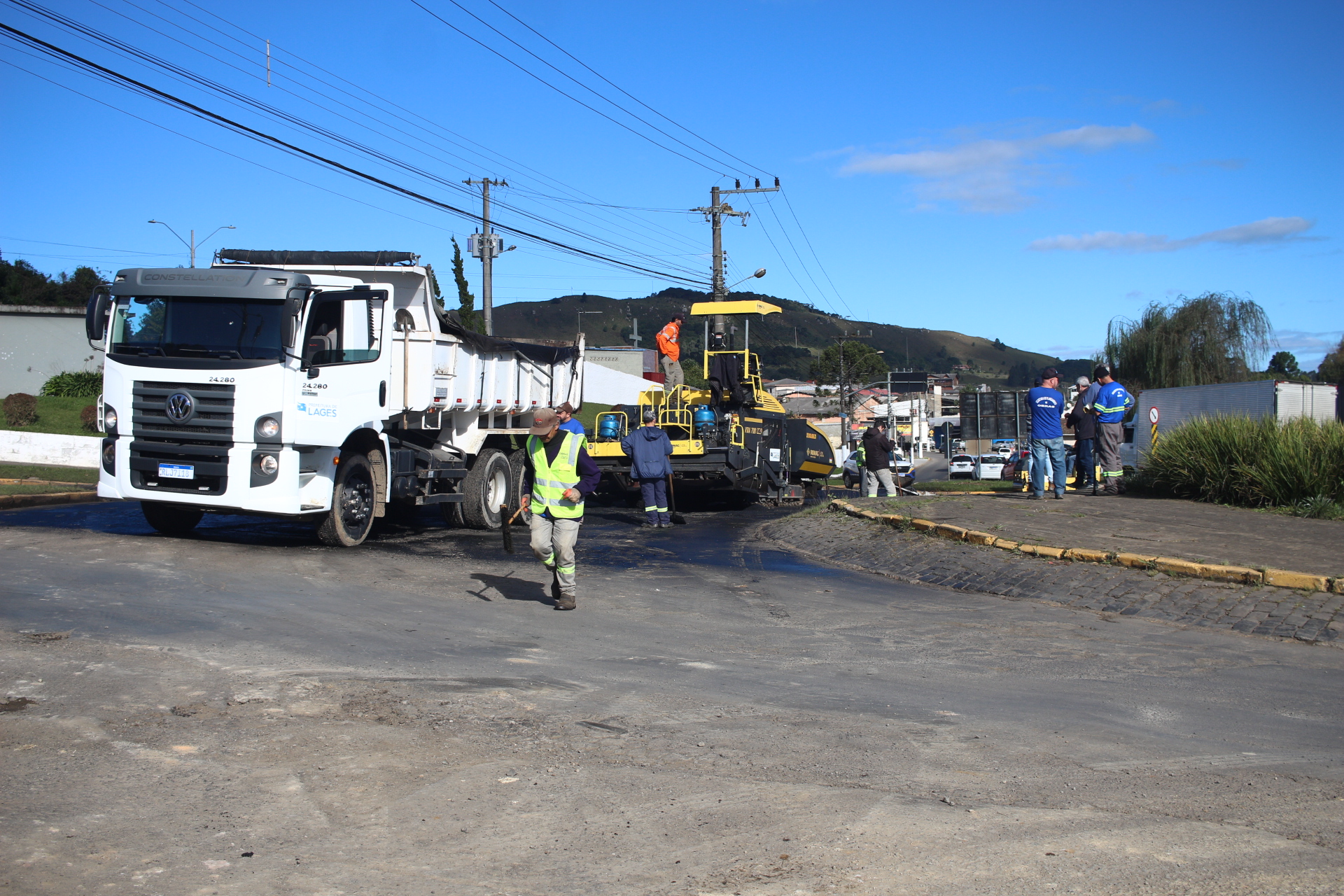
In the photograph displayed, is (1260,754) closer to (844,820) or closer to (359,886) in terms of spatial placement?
(844,820)

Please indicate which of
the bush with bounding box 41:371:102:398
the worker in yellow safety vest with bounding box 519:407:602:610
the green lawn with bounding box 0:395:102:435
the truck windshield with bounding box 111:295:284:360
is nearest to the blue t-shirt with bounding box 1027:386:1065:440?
the worker in yellow safety vest with bounding box 519:407:602:610

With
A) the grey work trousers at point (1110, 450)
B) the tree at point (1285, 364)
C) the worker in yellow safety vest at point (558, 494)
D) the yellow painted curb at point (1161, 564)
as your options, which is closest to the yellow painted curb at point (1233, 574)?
the yellow painted curb at point (1161, 564)

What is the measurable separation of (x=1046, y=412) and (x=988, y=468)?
41194mm

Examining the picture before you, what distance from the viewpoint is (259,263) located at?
41.3 feet

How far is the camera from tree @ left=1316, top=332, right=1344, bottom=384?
57.1 m

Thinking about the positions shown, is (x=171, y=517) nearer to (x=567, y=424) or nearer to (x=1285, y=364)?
(x=567, y=424)

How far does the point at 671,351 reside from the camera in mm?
18547

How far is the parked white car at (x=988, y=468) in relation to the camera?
51.5 m

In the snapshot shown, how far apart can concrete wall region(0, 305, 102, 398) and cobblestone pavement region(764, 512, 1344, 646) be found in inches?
1424

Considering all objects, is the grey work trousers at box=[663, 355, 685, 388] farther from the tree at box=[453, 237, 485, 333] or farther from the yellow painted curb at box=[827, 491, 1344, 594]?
the tree at box=[453, 237, 485, 333]

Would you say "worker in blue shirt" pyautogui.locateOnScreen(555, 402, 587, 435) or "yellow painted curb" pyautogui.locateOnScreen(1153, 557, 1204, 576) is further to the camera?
"yellow painted curb" pyautogui.locateOnScreen(1153, 557, 1204, 576)

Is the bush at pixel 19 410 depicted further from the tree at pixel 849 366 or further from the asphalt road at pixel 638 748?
the tree at pixel 849 366

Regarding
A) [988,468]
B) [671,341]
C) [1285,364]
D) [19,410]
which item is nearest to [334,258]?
[671,341]

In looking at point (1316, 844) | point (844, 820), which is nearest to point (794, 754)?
point (844, 820)
